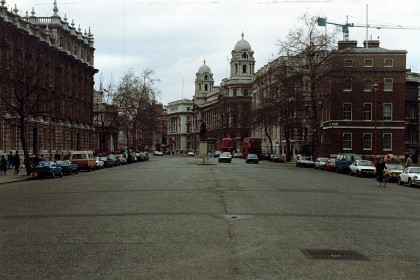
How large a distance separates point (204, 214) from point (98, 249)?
584 centimetres

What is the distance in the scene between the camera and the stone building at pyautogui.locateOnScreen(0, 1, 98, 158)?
143 feet

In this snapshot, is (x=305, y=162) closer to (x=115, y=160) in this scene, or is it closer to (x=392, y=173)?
(x=115, y=160)

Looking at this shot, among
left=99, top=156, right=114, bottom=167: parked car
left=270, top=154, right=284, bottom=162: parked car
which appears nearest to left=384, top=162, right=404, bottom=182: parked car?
left=99, top=156, right=114, bottom=167: parked car

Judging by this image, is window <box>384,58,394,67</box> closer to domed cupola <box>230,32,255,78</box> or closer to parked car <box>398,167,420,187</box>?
parked car <box>398,167,420,187</box>

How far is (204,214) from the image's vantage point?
15.8 metres

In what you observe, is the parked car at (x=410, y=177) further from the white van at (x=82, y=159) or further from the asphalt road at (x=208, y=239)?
the white van at (x=82, y=159)

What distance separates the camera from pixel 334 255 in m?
9.90

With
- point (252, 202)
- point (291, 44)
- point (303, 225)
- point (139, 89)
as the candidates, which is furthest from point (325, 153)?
point (303, 225)

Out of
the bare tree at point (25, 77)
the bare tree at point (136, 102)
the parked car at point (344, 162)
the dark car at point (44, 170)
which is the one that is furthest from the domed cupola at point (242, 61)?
the dark car at point (44, 170)

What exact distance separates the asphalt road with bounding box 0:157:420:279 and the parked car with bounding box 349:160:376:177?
25122 millimetres

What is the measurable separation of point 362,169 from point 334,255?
3640cm

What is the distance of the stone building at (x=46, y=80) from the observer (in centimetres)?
4359

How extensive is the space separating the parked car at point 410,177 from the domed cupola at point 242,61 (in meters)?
126

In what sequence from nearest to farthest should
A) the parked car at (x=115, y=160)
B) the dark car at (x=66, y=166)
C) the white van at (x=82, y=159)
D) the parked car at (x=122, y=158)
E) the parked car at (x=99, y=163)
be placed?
the dark car at (x=66, y=166) → the white van at (x=82, y=159) → the parked car at (x=99, y=163) → the parked car at (x=115, y=160) → the parked car at (x=122, y=158)
